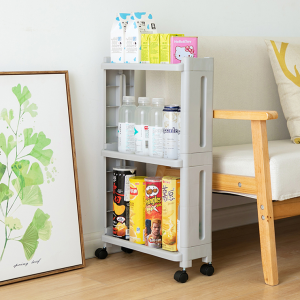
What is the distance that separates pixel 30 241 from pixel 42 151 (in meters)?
0.32

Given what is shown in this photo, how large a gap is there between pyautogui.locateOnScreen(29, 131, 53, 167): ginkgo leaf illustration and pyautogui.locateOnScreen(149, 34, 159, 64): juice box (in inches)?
18.6

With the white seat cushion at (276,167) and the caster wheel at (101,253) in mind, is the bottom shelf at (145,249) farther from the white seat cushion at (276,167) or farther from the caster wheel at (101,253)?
the white seat cushion at (276,167)

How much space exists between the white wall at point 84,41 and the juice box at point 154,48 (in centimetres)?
31

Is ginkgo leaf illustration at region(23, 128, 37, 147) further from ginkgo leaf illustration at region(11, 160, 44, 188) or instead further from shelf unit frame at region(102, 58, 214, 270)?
shelf unit frame at region(102, 58, 214, 270)

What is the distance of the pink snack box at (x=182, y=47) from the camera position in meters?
1.61

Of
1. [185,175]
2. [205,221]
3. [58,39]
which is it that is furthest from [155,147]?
[58,39]

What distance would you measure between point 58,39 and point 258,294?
1.13 metres

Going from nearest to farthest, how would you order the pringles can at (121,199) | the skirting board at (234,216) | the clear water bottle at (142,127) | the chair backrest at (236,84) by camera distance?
the clear water bottle at (142,127), the pringles can at (121,199), the chair backrest at (236,84), the skirting board at (234,216)

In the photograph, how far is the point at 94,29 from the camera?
188cm

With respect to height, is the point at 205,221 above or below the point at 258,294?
above

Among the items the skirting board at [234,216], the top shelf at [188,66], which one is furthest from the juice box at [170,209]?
the skirting board at [234,216]

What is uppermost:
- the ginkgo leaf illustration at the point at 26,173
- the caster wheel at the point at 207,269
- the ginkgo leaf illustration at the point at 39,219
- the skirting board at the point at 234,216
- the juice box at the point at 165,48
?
the juice box at the point at 165,48

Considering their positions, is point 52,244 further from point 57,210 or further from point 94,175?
point 94,175

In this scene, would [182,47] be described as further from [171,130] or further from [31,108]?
[31,108]
